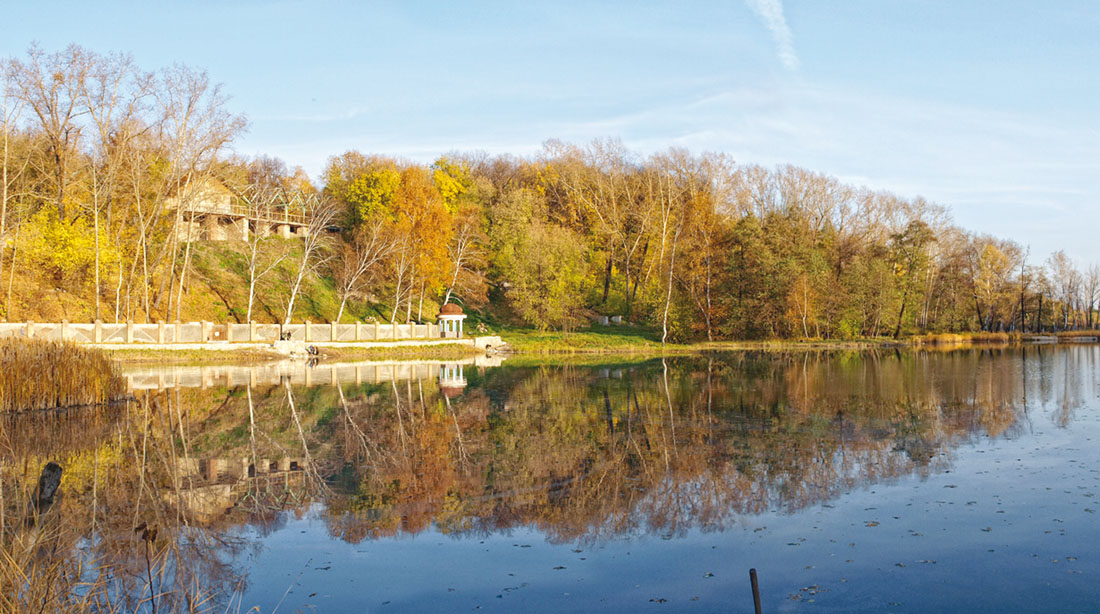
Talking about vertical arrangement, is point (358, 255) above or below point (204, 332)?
above

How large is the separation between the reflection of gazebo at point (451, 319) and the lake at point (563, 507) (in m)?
33.2

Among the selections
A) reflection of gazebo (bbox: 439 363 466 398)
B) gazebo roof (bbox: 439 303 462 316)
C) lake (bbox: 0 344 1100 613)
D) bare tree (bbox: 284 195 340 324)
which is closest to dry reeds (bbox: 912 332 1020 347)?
gazebo roof (bbox: 439 303 462 316)

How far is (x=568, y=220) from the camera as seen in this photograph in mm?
73438

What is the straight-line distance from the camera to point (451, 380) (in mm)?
30391

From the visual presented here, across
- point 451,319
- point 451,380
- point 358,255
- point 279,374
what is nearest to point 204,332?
point 279,374

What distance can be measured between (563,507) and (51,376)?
1442 cm

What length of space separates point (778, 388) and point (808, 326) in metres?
38.4

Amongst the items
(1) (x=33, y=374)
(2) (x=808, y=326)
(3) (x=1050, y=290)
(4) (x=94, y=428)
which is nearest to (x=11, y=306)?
(1) (x=33, y=374)

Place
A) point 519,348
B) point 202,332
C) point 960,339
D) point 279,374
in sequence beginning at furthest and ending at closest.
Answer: point 960,339
point 519,348
point 202,332
point 279,374

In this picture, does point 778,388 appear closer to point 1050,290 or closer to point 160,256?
point 160,256

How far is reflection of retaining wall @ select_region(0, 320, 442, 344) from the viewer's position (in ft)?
123

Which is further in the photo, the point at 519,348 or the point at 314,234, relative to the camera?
the point at 519,348

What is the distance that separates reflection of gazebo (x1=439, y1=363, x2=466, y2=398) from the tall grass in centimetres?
945

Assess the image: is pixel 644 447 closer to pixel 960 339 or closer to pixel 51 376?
pixel 51 376
